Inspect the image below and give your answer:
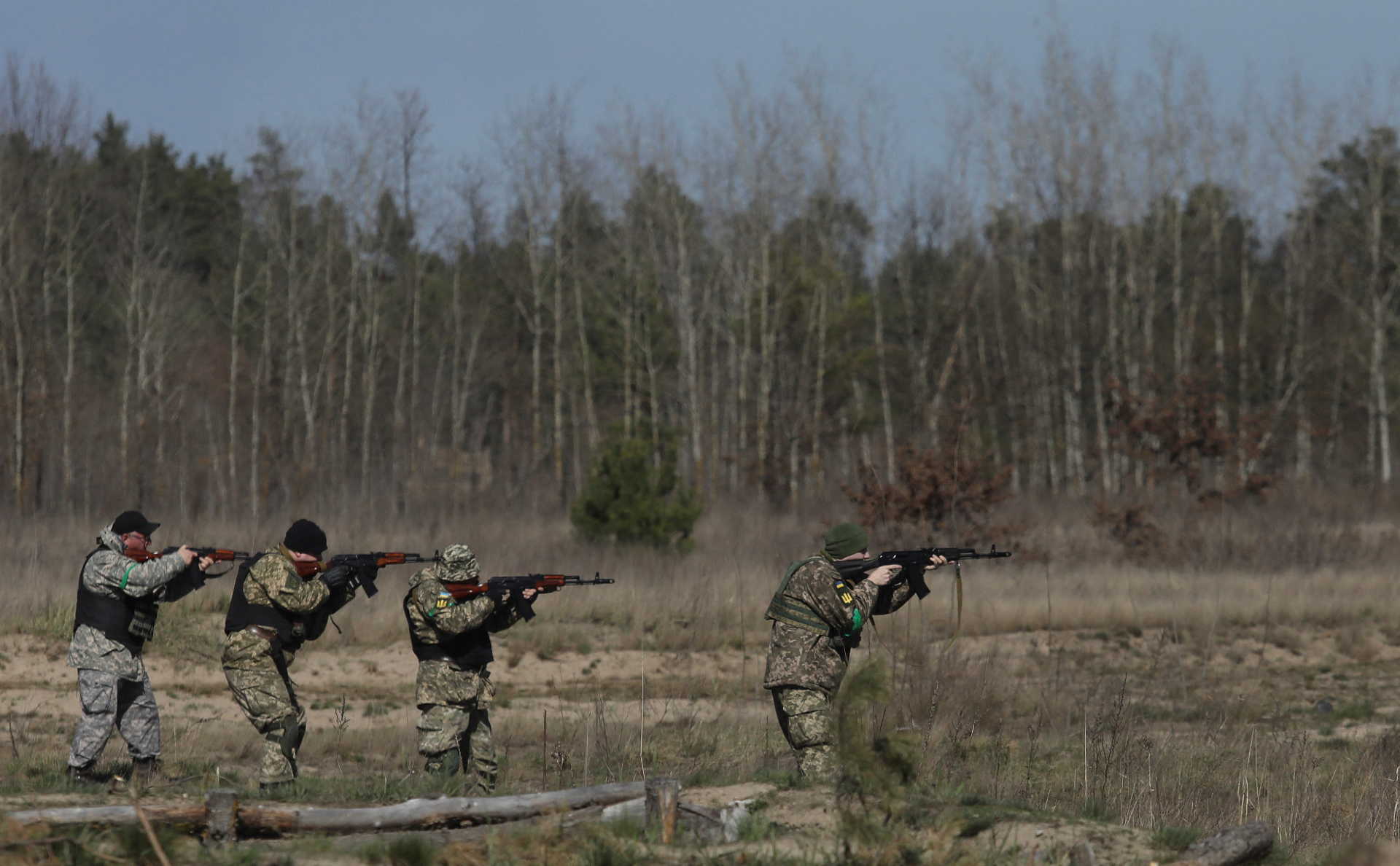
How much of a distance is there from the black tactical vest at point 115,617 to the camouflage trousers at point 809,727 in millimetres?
4010

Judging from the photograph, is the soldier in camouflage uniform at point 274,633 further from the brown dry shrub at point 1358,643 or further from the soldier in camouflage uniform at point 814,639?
the brown dry shrub at point 1358,643

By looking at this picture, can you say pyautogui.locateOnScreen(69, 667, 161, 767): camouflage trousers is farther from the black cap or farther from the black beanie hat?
the black beanie hat

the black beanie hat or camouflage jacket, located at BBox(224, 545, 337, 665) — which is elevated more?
the black beanie hat

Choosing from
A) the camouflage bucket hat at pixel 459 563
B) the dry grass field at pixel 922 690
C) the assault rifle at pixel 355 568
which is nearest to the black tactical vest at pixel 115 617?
the dry grass field at pixel 922 690

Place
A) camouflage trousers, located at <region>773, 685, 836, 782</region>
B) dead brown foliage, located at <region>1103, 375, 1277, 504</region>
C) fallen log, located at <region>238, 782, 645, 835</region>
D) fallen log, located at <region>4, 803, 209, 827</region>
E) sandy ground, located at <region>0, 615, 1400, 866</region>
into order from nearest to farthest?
fallen log, located at <region>4, 803, 209, 827</region> → fallen log, located at <region>238, 782, 645, 835</region> → camouflage trousers, located at <region>773, 685, 836, 782</region> → sandy ground, located at <region>0, 615, 1400, 866</region> → dead brown foliage, located at <region>1103, 375, 1277, 504</region>

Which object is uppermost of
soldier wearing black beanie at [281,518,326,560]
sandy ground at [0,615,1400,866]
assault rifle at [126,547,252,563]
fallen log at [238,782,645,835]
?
soldier wearing black beanie at [281,518,326,560]

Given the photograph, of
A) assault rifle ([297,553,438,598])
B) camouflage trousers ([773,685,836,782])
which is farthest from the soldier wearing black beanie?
camouflage trousers ([773,685,836,782])

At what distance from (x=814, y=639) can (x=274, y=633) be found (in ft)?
10.5

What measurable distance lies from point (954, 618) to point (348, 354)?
20.8 meters

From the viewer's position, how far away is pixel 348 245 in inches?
1278

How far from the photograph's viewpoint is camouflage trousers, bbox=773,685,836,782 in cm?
713

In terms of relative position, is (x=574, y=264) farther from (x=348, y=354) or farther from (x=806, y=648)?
(x=806, y=648)

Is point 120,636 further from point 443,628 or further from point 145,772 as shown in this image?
point 443,628

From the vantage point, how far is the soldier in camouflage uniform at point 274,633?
24.0 feet
